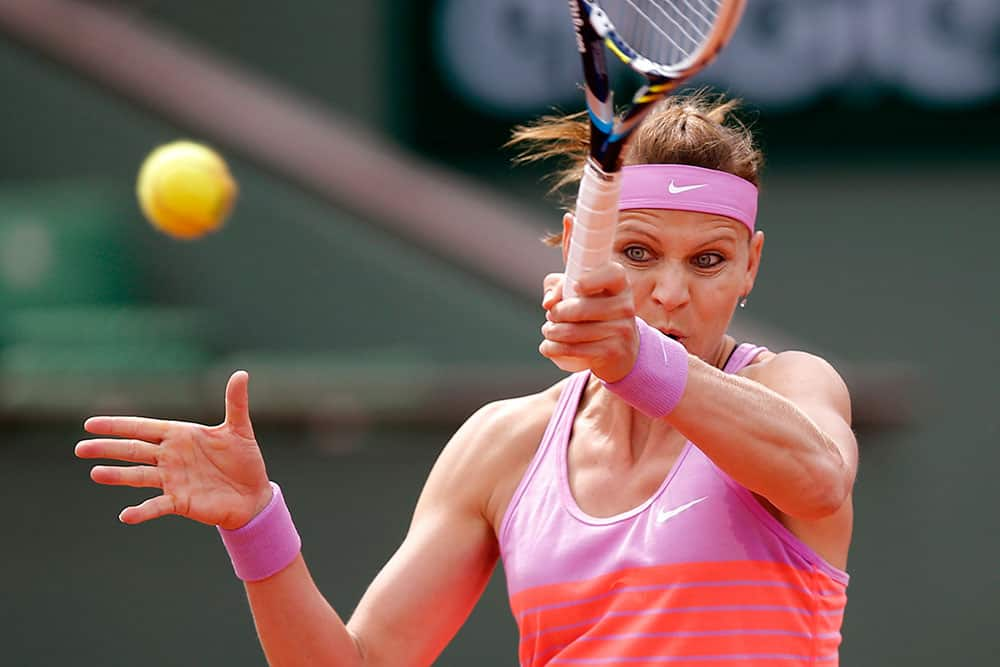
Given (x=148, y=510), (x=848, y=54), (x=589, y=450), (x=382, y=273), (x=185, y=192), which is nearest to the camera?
(x=148, y=510)

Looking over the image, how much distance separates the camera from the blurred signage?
20.1 ft

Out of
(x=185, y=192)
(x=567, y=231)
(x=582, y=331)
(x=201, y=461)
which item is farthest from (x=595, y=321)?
(x=185, y=192)

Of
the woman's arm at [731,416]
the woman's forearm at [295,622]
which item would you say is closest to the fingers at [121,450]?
the woman's forearm at [295,622]

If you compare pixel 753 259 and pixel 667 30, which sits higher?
pixel 667 30

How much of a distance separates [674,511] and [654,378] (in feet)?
1.21

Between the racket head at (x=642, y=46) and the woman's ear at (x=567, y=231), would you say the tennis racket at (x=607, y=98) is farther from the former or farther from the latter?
the woman's ear at (x=567, y=231)

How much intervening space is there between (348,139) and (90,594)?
1790mm

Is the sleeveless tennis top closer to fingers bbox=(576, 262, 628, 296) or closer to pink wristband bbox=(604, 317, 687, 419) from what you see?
pink wristband bbox=(604, 317, 687, 419)

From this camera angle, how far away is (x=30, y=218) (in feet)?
18.8

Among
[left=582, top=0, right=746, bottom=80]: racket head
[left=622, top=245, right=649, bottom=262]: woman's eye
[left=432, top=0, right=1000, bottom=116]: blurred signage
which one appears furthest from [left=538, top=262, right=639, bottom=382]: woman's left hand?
[left=432, top=0, right=1000, bottom=116]: blurred signage

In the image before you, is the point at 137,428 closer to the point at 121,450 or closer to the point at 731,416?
the point at 121,450

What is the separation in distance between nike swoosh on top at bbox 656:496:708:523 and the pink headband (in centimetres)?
Answer: 41

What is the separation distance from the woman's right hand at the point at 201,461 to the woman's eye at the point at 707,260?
659 mm

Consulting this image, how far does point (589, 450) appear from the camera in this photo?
248 centimetres
